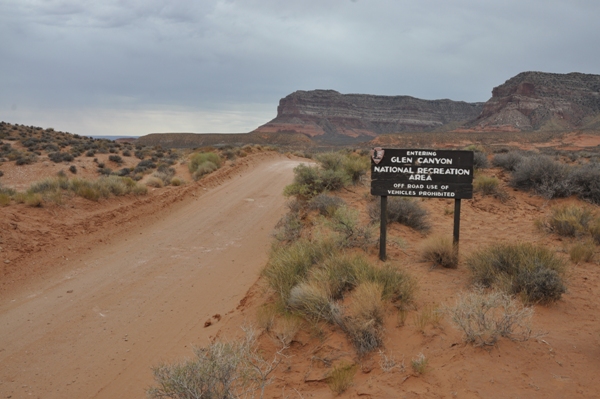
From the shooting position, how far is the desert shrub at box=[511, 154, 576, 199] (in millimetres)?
13719

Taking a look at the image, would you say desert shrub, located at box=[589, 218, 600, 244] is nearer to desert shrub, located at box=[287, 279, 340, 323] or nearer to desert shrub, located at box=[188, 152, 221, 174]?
desert shrub, located at box=[287, 279, 340, 323]

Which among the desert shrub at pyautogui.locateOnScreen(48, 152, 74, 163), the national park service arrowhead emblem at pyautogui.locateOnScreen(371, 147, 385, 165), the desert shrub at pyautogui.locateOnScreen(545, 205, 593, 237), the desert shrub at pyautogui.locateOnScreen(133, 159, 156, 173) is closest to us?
the national park service arrowhead emblem at pyautogui.locateOnScreen(371, 147, 385, 165)

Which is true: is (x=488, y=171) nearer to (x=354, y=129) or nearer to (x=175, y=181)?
(x=175, y=181)

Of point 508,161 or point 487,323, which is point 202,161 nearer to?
point 508,161

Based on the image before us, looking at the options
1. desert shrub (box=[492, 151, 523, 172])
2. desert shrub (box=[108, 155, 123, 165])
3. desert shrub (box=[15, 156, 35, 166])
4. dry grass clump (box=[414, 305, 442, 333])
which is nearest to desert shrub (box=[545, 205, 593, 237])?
dry grass clump (box=[414, 305, 442, 333])

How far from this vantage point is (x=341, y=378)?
4.32m

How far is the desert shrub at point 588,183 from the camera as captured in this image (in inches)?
518

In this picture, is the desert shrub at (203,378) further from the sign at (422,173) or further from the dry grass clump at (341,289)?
the sign at (422,173)

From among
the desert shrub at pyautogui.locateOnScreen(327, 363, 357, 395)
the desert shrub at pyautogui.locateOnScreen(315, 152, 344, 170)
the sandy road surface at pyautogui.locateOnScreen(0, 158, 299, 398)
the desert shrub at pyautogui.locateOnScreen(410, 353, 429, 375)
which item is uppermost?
the desert shrub at pyautogui.locateOnScreen(315, 152, 344, 170)

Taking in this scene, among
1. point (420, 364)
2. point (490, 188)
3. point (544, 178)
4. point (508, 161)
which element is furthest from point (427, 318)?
point (508, 161)

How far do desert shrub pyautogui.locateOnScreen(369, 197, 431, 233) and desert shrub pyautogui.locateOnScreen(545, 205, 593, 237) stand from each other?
9.18ft

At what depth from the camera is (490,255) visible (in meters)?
6.54

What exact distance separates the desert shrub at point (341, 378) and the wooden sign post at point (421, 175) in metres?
3.31

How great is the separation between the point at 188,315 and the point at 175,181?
13.7 m
